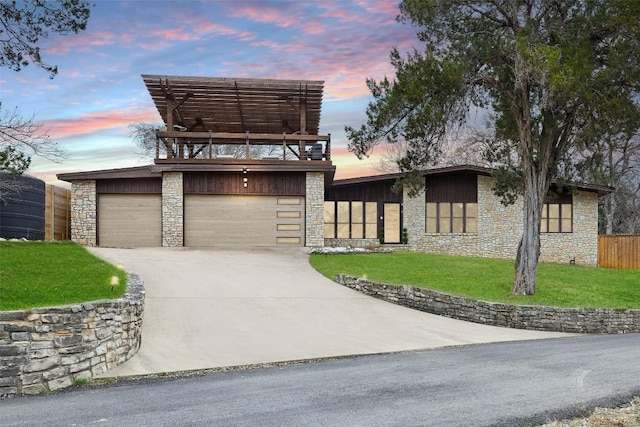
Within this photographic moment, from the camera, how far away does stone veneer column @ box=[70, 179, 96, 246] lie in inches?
936

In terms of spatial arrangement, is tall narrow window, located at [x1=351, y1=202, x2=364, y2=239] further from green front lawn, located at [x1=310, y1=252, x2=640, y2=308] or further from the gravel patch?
the gravel patch

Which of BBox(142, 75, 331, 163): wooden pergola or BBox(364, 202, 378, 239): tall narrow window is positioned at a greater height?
BBox(142, 75, 331, 163): wooden pergola

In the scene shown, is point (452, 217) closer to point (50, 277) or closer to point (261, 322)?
point (261, 322)

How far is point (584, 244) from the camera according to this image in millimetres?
29766

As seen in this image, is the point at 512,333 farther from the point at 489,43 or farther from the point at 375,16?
the point at 375,16

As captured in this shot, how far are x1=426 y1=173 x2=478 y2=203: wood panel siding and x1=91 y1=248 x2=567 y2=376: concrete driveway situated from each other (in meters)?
12.4

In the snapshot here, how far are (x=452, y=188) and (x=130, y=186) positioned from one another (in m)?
15.8

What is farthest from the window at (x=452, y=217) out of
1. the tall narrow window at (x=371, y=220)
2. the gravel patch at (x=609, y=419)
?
the gravel patch at (x=609, y=419)

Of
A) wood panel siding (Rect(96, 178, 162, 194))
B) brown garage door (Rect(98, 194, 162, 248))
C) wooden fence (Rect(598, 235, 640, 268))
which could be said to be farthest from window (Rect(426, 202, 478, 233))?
wood panel siding (Rect(96, 178, 162, 194))

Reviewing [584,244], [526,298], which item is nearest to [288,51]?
[526,298]

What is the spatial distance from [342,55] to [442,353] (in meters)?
13.7

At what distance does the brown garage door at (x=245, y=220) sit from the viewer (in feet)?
79.6

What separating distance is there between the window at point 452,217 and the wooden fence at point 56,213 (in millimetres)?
17246

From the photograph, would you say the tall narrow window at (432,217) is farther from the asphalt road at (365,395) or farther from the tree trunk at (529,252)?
the asphalt road at (365,395)
